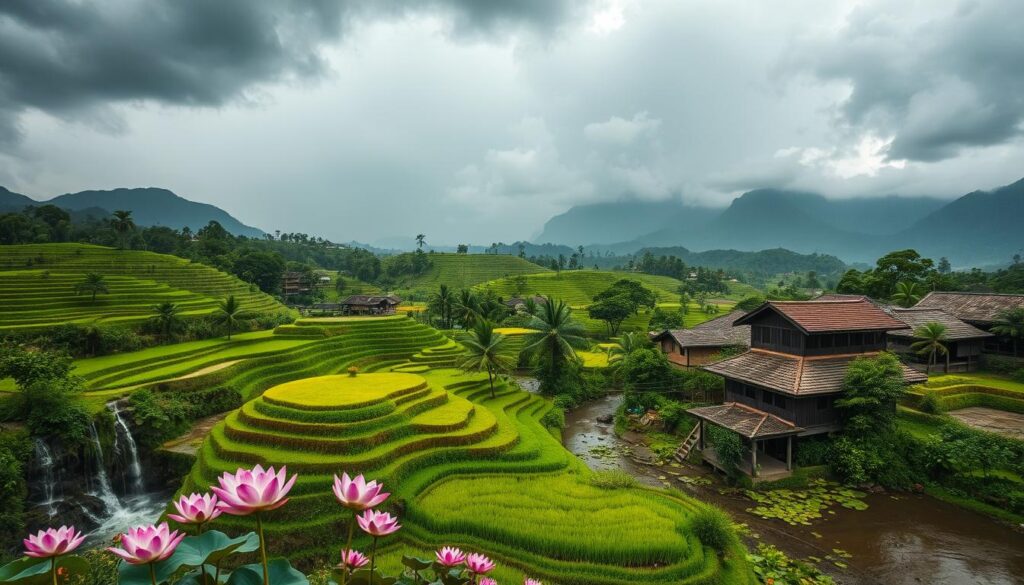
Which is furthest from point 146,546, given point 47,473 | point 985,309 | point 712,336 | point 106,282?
point 106,282

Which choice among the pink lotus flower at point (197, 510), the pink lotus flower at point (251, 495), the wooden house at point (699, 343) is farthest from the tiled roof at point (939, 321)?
the pink lotus flower at point (197, 510)

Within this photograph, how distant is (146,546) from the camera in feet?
8.27

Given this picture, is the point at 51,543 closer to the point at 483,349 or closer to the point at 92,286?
the point at 483,349

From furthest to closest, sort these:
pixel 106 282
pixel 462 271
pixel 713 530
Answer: pixel 462 271 < pixel 106 282 < pixel 713 530

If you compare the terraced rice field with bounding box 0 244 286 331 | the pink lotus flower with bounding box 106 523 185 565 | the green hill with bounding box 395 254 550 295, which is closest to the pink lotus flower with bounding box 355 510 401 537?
the pink lotus flower with bounding box 106 523 185 565

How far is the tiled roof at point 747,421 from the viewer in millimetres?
19406

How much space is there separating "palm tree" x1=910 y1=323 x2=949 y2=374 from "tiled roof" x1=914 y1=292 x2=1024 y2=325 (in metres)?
4.21

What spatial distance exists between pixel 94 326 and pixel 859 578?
3932 cm

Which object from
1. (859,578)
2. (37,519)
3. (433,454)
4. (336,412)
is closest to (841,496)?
(859,578)

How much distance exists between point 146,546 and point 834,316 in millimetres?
25841

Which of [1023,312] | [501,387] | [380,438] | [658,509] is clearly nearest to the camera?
[658,509]

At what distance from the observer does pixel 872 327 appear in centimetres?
2153

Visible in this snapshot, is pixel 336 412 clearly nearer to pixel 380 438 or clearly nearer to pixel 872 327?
pixel 380 438

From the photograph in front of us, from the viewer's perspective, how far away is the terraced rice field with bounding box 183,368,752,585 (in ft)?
41.8
